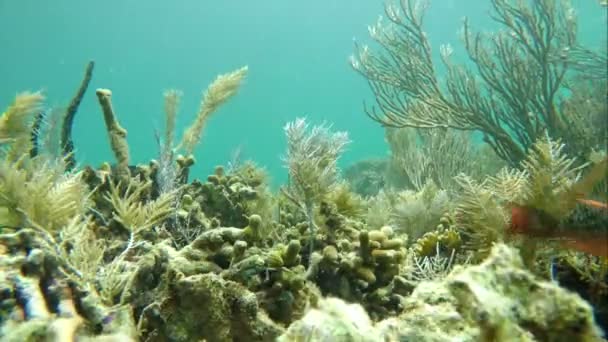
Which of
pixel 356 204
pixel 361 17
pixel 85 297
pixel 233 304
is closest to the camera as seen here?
pixel 85 297

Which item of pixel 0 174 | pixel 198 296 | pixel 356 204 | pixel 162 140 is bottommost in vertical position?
pixel 198 296

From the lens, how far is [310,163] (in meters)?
2.64

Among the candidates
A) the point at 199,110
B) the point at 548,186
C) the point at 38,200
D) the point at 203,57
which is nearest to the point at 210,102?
the point at 199,110

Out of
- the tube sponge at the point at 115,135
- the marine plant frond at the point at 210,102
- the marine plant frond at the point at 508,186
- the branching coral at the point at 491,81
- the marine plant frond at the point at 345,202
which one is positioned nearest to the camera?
the marine plant frond at the point at 508,186

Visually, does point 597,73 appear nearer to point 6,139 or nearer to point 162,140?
point 162,140

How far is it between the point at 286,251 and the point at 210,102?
2629 millimetres

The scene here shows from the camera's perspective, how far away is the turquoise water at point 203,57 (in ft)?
245

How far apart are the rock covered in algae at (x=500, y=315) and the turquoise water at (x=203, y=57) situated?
67.0 m

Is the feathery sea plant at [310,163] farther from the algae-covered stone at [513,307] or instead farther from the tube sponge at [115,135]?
the tube sponge at [115,135]

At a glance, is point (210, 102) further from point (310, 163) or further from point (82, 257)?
point (82, 257)

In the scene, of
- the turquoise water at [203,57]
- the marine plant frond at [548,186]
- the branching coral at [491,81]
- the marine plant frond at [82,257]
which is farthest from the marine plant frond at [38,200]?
the turquoise water at [203,57]

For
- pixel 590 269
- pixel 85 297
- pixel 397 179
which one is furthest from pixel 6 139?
pixel 397 179

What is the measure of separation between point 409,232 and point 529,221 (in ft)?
5.90

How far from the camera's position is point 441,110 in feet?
19.9
